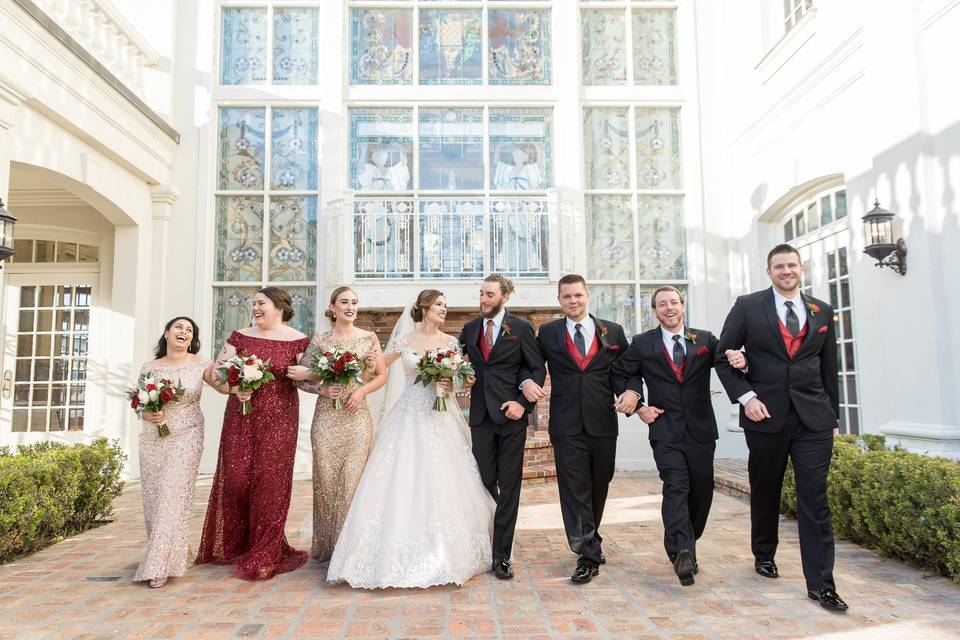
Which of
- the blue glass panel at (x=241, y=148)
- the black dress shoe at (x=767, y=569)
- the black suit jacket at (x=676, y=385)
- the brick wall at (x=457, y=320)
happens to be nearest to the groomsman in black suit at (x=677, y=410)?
the black suit jacket at (x=676, y=385)

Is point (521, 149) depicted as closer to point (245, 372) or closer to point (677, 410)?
point (677, 410)

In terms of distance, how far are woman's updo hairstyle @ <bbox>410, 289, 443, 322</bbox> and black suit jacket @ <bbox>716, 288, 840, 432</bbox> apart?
1.92 m

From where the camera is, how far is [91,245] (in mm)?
9148

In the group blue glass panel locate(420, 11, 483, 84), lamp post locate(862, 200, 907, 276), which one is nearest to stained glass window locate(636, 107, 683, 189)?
blue glass panel locate(420, 11, 483, 84)

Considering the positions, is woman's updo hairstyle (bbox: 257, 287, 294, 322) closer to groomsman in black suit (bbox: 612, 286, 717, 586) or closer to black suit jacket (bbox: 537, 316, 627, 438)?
black suit jacket (bbox: 537, 316, 627, 438)

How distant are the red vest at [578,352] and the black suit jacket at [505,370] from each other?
218 millimetres

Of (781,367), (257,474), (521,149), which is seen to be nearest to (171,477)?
(257,474)

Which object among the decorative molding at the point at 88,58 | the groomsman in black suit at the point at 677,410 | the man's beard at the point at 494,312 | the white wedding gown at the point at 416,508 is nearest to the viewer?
the white wedding gown at the point at 416,508

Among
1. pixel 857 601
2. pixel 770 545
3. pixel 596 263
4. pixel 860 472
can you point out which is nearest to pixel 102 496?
pixel 770 545

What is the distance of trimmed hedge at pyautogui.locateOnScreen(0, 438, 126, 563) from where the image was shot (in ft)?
14.6

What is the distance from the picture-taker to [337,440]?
4469mm

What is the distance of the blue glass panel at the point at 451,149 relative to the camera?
9.60 m

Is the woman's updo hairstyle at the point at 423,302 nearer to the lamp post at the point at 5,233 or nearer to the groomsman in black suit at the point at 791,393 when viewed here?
the groomsman in black suit at the point at 791,393

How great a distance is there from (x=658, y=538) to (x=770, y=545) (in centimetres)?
120
